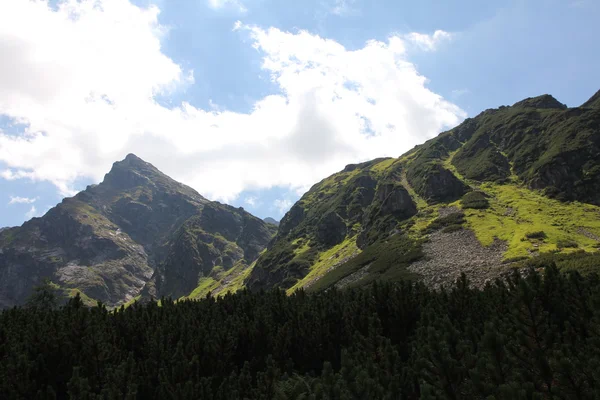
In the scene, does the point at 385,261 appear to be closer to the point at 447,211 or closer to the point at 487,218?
the point at 487,218

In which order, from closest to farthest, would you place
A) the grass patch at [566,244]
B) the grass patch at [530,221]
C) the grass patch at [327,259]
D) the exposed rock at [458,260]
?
the exposed rock at [458,260] < the grass patch at [566,244] < the grass patch at [530,221] < the grass patch at [327,259]

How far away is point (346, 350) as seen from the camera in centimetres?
2194

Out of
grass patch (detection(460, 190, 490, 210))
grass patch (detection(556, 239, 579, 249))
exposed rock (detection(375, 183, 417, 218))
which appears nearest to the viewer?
grass patch (detection(556, 239, 579, 249))

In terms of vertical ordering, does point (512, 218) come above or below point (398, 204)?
below

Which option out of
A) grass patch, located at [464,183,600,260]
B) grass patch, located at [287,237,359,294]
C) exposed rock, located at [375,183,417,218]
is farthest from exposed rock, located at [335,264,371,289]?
exposed rock, located at [375,183,417,218]

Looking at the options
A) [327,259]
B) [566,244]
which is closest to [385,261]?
[566,244]

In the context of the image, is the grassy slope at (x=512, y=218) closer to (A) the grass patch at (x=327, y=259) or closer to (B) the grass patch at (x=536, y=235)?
(A) the grass patch at (x=327, y=259)

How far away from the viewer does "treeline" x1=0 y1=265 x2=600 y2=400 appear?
553 inches

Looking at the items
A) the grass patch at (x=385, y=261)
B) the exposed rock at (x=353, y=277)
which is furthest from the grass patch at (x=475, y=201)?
the exposed rock at (x=353, y=277)

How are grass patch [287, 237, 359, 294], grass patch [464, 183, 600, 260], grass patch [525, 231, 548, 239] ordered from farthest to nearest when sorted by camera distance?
grass patch [287, 237, 359, 294]
grass patch [525, 231, 548, 239]
grass patch [464, 183, 600, 260]

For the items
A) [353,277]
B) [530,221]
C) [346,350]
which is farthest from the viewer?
[353,277]

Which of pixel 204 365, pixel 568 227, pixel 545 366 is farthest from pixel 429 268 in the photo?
pixel 545 366

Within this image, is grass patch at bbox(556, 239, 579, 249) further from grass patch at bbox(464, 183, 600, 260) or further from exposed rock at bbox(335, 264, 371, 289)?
exposed rock at bbox(335, 264, 371, 289)

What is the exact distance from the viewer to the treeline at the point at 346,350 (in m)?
14.0
